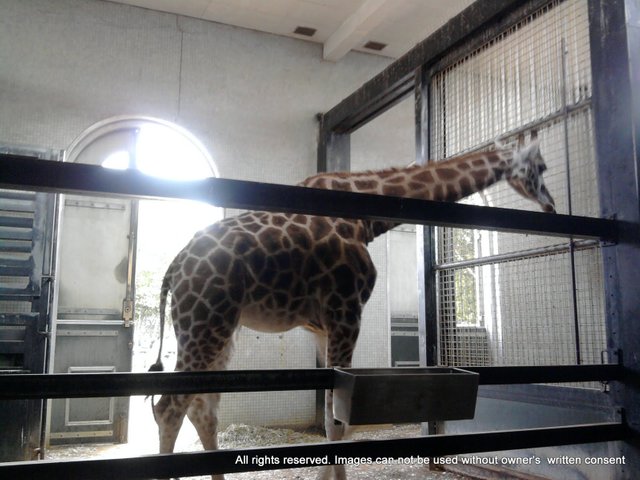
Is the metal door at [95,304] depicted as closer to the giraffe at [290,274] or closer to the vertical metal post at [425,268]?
the giraffe at [290,274]

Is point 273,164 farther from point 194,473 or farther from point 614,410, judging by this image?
point 194,473

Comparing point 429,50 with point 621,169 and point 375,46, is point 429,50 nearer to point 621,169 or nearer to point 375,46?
point 621,169

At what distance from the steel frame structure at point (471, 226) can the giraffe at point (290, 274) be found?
887mm

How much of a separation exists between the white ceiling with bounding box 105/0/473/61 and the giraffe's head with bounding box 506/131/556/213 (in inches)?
88.8

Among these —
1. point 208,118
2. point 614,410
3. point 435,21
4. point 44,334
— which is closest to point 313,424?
point 44,334

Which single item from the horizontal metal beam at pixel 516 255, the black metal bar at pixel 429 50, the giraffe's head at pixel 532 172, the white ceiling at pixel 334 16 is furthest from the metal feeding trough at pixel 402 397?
the white ceiling at pixel 334 16

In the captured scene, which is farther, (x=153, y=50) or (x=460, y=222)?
(x=153, y=50)

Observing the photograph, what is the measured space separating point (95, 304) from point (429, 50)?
338 centimetres

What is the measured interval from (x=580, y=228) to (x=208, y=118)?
13.5 feet

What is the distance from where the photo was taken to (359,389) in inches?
43.9

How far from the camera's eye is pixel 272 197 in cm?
117

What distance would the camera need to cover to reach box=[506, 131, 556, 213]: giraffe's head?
2.87m

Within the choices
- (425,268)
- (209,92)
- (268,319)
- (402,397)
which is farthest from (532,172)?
Answer: (209,92)

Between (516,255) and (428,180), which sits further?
(516,255)
